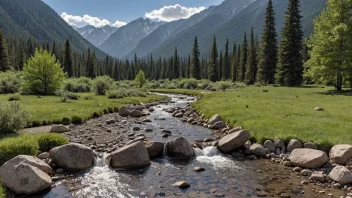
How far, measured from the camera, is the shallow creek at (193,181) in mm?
10555

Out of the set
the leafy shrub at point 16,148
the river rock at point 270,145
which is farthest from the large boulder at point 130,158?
the river rock at point 270,145

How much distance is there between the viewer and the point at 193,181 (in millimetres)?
11758

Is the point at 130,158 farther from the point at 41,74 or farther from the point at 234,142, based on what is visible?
the point at 41,74

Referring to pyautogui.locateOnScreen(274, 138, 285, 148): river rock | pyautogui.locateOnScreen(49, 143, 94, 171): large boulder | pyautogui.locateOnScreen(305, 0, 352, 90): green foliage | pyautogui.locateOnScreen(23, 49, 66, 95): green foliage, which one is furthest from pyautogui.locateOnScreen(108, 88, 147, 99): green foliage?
pyautogui.locateOnScreen(274, 138, 285, 148): river rock

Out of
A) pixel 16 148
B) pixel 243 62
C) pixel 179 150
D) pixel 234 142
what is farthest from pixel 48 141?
pixel 243 62

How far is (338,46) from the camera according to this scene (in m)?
38.5

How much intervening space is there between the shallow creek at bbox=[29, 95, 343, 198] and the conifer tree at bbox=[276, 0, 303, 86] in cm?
4728

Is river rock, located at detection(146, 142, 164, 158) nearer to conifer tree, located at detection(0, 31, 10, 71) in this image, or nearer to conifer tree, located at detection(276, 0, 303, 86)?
conifer tree, located at detection(276, 0, 303, 86)

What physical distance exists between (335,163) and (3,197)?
14.9 metres

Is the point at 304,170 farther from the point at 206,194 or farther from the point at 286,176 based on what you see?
the point at 206,194

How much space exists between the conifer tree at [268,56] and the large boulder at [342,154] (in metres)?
55.2

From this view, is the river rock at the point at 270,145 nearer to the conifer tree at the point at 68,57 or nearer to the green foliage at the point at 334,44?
the green foliage at the point at 334,44

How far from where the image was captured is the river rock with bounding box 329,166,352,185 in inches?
441

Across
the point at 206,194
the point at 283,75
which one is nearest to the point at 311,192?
the point at 206,194
